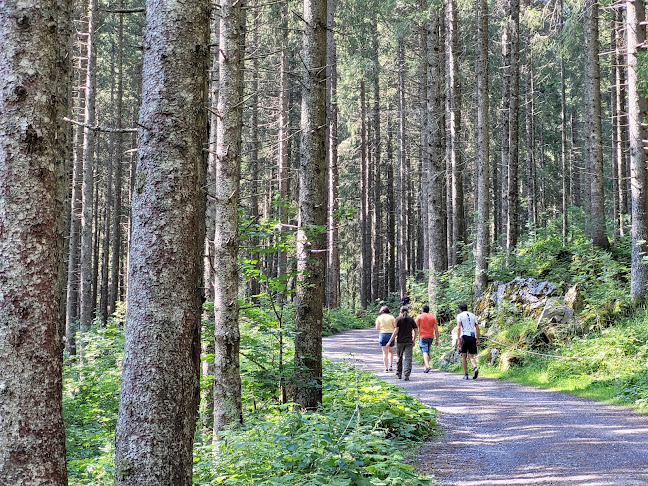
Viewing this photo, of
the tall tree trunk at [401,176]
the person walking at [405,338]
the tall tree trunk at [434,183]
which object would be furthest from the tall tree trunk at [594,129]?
the tall tree trunk at [401,176]

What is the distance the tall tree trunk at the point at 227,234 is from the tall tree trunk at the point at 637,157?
10.4 m

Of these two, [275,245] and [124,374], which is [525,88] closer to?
[275,245]

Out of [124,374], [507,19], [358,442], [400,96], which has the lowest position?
[358,442]

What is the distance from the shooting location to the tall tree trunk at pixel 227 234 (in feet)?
23.1

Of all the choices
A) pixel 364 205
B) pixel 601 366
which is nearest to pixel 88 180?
pixel 601 366

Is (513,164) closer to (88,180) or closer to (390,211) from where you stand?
(88,180)

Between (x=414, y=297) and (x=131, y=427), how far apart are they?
826 inches

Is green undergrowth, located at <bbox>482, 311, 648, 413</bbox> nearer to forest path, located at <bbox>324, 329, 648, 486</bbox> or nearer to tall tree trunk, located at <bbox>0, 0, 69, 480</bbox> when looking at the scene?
forest path, located at <bbox>324, 329, 648, 486</bbox>

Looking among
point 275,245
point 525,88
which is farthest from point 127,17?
point 525,88

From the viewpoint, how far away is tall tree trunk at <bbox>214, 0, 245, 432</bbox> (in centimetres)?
704

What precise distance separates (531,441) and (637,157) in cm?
946

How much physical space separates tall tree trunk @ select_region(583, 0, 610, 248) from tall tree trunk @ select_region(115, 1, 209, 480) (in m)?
15.7

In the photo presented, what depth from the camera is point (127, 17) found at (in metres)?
26.8

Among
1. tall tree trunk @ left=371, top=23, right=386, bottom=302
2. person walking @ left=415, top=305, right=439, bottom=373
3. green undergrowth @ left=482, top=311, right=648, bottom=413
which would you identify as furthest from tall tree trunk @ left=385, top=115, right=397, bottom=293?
green undergrowth @ left=482, top=311, right=648, bottom=413
